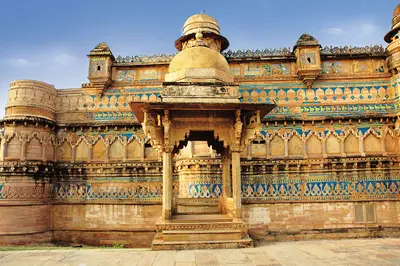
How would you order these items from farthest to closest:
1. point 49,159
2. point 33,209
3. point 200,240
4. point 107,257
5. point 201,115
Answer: point 49,159, point 33,209, point 201,115, point 200,240, point 107,257

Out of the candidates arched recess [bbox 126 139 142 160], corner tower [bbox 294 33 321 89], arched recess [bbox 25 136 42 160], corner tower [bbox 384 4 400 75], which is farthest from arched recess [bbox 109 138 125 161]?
corner tower [bbox 384 4 400 75]

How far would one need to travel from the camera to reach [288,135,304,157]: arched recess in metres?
15.3

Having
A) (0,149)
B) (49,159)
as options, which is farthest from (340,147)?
(0,149)

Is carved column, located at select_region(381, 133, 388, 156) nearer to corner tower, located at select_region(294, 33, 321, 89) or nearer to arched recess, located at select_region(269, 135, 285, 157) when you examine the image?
corner tower, located at select_region(294, 33, 321, 89)

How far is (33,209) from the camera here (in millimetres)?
14531

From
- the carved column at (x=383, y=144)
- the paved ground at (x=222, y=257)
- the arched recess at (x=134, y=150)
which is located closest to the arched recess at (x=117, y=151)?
the arched recess at (x=134, y=150)

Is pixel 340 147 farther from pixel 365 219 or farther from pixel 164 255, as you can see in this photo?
pixel 164 255

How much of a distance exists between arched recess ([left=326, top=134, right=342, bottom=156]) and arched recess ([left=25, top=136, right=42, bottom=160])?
13655 millimetres

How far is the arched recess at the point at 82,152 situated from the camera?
15938 millimetres

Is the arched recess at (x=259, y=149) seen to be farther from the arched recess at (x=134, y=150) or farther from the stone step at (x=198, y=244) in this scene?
the stone step at (x=198, y=244)

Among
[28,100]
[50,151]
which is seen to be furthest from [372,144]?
[28,100]

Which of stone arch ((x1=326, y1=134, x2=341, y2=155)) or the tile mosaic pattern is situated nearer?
the tile mosaic pattern

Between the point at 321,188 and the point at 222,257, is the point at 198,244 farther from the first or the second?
the point at 321,188

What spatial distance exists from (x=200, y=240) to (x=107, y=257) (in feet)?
7.40
